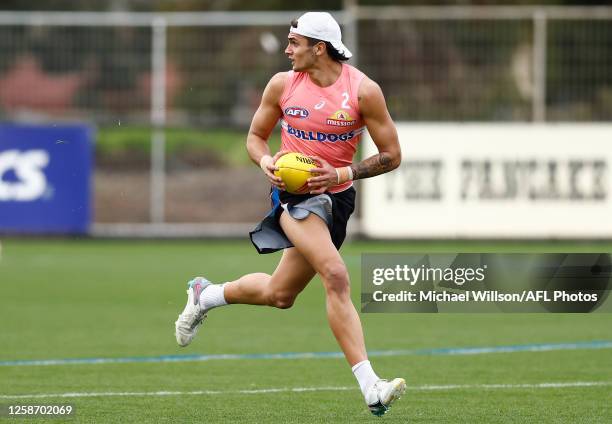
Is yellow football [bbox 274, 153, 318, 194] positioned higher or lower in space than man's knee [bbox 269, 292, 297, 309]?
higher

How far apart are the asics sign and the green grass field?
3.93m

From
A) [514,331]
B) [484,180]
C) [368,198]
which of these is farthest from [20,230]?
[514,331]

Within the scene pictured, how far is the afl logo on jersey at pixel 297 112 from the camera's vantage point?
8.98 meters

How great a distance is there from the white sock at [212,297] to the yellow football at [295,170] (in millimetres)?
1189

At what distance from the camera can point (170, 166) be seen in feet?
82.5

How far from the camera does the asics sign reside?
2262 cm

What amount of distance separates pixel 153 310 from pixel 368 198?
831cm

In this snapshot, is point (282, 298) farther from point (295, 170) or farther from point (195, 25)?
point (195, 25)

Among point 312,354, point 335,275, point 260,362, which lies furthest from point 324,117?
point 312,354

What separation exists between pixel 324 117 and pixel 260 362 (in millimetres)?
2849

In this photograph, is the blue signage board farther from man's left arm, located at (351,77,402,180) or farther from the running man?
man's left arm, located at (351,77,402,180)

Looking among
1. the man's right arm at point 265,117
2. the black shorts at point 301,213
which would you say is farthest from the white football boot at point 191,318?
the man's right arm at point 265,117

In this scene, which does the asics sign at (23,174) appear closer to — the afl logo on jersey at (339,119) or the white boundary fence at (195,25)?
the white boundary fence at (195,25)

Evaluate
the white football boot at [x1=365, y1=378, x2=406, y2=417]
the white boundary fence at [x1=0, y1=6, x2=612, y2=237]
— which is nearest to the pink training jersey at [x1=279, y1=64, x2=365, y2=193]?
the white football boot at [x1=365, y1=378, x2=406, y2=417]
